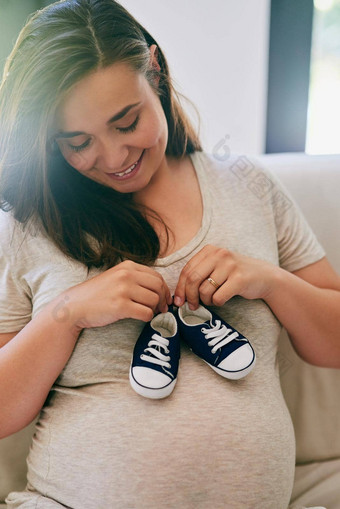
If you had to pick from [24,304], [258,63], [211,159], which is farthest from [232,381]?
[258,63]

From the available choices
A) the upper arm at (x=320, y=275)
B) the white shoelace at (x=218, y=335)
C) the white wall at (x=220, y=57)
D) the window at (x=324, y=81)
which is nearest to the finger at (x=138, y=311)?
the white shoelace at (x=218, y=335)

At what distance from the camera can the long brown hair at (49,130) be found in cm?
76

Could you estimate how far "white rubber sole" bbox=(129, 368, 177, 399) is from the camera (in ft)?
2.34

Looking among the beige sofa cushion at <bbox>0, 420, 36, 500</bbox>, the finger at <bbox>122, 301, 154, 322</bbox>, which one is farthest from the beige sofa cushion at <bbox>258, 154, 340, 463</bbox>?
the beige sofa cushion at <bbox>0, 420, 36, 500</bbox>

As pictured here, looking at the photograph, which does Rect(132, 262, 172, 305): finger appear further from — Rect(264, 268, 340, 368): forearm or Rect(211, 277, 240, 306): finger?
Rect(264, 268, 340, 368): forearm

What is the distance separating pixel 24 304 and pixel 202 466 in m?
0.41

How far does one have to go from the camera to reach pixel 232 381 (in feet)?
2.59

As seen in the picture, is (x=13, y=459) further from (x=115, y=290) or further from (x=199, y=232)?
(x=199, y=232)

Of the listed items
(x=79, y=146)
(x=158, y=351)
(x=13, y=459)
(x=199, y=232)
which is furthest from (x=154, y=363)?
(x=13, y=459)

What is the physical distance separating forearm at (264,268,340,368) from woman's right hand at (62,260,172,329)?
0.22m

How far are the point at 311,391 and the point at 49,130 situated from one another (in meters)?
0.82

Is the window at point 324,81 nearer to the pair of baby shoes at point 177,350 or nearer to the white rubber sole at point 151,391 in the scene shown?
the pair of baby shoes at point 177,350

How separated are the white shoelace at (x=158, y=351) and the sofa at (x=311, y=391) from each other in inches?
17.2

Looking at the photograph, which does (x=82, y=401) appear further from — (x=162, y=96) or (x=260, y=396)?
(x=162, y=96)
